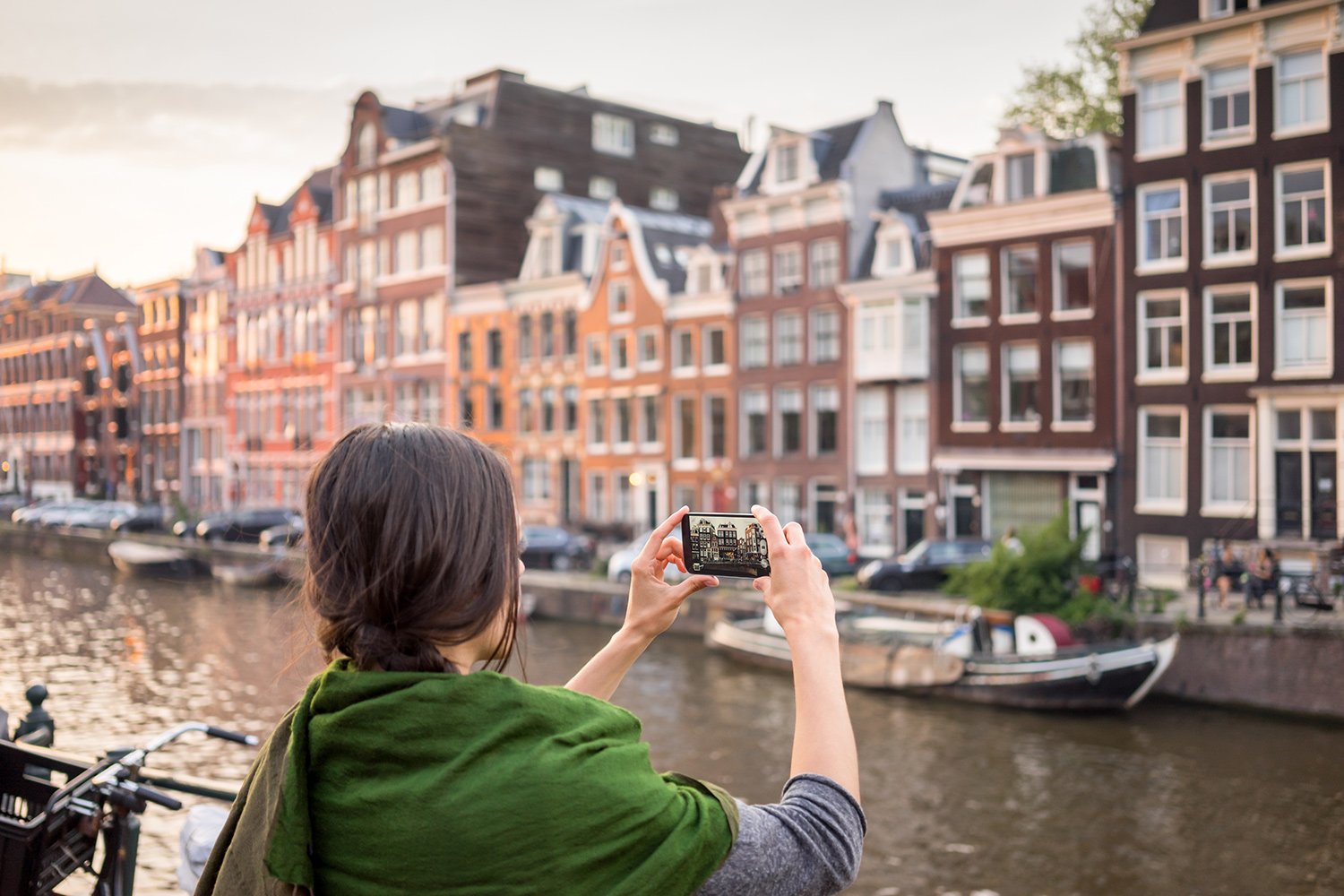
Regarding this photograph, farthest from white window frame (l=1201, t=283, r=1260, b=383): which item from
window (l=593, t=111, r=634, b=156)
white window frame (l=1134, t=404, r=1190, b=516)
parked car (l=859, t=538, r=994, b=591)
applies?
window (l=593, t=111, r=634, b=156)

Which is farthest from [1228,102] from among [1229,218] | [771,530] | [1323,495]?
[771,530]

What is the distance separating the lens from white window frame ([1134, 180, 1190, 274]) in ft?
91.7

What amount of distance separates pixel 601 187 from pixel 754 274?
651 inches

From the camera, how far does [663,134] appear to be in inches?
2147

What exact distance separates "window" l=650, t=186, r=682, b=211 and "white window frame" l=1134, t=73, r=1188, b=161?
27.0 m

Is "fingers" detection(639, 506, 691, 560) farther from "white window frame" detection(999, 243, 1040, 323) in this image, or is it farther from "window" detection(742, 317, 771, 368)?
"window" detection(742, 317, 771, 368)

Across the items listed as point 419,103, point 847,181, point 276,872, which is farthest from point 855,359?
point 276,872

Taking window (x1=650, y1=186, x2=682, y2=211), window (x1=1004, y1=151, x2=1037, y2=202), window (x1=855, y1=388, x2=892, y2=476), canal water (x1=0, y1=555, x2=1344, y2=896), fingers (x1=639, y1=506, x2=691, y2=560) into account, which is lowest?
canal water (x1=0, y1=555, x2=1344, y2=896)

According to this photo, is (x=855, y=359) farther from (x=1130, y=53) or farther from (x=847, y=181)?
(x=1130, y=53)

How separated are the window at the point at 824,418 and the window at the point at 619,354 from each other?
736cm

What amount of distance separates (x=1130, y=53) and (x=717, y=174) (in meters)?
28.3

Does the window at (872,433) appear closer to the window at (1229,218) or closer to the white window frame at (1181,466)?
the white window frame at (1181,466)

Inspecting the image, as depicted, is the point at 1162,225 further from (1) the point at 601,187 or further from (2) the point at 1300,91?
(1) the point at 601,187

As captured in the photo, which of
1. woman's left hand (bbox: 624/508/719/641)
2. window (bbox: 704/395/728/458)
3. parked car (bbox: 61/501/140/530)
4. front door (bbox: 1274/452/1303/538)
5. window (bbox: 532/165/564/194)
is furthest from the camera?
window (bbox: 532/165/564/194)
